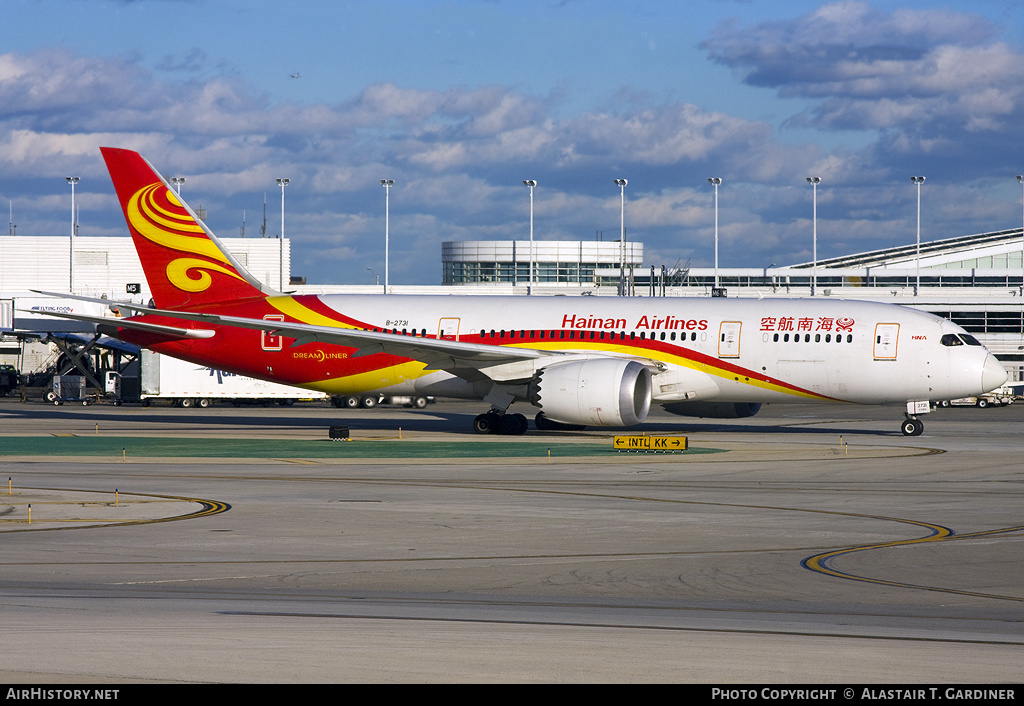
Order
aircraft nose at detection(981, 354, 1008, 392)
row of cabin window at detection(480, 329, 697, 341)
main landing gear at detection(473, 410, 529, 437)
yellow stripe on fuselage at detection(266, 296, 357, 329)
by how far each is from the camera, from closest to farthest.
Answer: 1. aircraft nose at detection(981, 354, 1008, 392)
2. row of cabin window at detection(480, 329, 697, 341)
3. main landing gear at detection(473, 410, 529, 437)
4. yellow stripe on fuselage at detection(266, 296, 357, 329)

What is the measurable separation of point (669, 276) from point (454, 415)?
66556mm

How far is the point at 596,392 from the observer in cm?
3488

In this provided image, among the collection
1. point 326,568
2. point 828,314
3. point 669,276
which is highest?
point 669,276

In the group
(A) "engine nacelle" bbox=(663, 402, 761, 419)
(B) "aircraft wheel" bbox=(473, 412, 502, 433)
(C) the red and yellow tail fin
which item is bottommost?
(B) "aircraft wheel" bbox=(473, 412, 502, 433)

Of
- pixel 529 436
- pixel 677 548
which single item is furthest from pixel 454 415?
pixel 677 548

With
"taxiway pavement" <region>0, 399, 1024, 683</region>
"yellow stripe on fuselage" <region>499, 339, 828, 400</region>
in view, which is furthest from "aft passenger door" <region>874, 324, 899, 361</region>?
"taxiway pavement" <region>0, 399, 1024, 683</region>

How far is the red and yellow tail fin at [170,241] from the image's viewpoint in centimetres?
4122

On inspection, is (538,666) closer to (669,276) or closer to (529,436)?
(529,436)

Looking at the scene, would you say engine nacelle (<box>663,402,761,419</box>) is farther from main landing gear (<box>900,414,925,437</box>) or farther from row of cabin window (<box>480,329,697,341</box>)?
main landing gear (<box>900,414,925,437</box>)

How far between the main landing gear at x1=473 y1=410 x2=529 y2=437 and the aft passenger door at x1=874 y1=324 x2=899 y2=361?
1129 cm

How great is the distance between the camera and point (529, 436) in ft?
126

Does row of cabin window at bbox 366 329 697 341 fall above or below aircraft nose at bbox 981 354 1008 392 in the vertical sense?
above

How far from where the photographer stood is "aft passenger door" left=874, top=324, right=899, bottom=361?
36156 mm

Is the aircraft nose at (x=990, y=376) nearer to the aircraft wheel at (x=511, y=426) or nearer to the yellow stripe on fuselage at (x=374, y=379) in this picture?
the aircraft wheel at (x=511, y=426)
